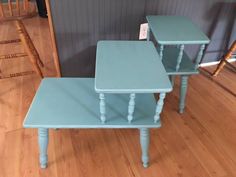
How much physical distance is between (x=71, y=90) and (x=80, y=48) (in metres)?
0.46

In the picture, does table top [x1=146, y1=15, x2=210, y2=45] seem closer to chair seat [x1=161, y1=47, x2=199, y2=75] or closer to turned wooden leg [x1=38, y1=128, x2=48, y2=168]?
chair seat [x1=161, y1=47, x2=199, y2=75]

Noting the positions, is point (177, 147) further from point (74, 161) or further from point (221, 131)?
point (74, 161)

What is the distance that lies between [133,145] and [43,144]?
0.56 m

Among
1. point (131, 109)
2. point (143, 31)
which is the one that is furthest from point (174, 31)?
point (131, 109)

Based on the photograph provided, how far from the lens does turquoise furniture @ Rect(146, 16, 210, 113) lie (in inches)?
48.5

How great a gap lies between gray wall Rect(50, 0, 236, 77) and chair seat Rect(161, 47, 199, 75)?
30 centimetres

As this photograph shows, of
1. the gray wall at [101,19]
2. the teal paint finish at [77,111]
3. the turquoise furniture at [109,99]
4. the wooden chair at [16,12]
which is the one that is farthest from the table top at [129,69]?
the wooden chair at [16,12]

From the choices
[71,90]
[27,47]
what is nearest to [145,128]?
[71,90]

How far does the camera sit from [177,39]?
123 centimetres

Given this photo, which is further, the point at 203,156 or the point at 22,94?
the point at 22,94

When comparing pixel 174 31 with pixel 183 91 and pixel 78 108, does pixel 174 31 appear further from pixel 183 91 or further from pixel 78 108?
pixel 78 108

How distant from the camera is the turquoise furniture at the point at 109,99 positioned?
94 centimetres

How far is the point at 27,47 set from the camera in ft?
5.20

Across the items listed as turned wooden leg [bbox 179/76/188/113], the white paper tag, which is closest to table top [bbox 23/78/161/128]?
turned wooden leg [bbox 179/76/188/113]
